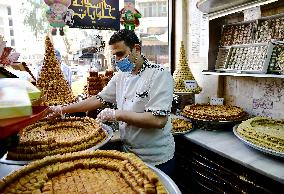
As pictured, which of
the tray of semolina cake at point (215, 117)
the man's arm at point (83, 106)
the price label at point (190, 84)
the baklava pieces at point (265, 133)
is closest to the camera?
the baklava pieces at point (265, 133)

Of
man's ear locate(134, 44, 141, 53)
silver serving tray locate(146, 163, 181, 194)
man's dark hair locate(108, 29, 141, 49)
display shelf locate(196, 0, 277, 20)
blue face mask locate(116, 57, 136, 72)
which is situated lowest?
silver serving tray locate(146, 163, 181, 194)

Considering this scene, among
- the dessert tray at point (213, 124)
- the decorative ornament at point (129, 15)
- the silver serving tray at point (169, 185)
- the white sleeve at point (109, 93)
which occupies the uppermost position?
the decorative ornament at point (129, 15)

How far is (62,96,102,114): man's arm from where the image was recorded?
2.53 m

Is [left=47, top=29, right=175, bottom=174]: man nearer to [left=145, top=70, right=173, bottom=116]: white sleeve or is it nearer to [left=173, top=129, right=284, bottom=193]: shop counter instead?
[left=145, top=70, right=173, bottom=116]: white sleeve

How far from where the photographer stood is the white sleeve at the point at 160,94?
206cm

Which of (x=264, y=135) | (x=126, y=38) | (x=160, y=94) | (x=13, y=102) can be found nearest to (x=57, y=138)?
(x=160, y=94)

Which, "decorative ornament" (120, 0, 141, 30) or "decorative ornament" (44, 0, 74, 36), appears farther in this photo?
"decorative ornament" (120, 0, 141, 30)

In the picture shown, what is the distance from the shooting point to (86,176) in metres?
1.36

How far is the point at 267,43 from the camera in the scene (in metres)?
2.94

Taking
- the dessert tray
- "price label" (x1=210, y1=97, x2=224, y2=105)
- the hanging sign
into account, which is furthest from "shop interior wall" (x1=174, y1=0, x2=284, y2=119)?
the hanging sign

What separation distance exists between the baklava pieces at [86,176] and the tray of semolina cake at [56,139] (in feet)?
0.64

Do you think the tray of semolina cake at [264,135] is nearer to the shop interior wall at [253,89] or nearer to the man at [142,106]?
the shop interior wall at [253,89]

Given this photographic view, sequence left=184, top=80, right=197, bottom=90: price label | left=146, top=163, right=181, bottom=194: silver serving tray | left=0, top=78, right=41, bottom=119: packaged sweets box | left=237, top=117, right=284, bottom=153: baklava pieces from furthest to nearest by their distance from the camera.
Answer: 1. left=184, top=80, right=197, bottom=90: price label
2. left=237, top=117, right=284, bottom=153: baklava pieces
3. left=146, top=163, right=181, bottom=194: silver serving tray
4. left=0, top=78, right=41, bottom=119: packaged sweets box

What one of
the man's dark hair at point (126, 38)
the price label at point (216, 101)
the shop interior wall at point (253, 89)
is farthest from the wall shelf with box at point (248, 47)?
the man's dark hair at point (126, 38)
